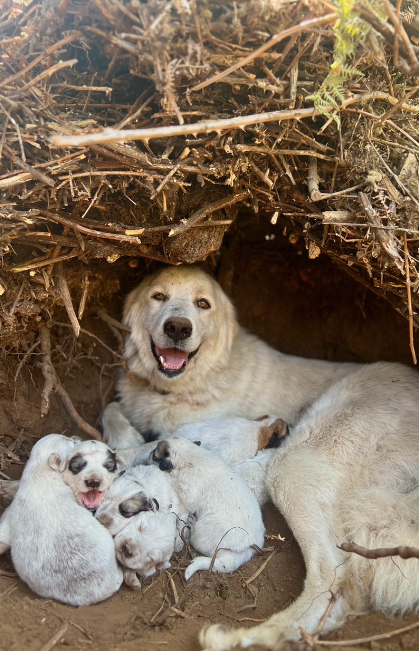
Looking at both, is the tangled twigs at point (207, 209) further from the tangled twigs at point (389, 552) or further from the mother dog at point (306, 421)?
the tangled twigs at point (389, 552)

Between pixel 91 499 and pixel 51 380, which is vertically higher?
pixel 51 380

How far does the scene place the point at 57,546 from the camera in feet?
8.77

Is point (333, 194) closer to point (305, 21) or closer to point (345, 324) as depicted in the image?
point (305, 21)

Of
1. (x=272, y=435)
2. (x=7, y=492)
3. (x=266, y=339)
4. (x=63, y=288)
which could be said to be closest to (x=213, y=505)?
(x=272, y=435)

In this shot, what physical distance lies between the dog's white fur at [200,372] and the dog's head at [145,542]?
4.26 ft

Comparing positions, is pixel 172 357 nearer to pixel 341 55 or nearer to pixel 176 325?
pixel 176 325

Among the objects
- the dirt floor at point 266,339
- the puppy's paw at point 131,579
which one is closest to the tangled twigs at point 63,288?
the dirt floor at point 266,339

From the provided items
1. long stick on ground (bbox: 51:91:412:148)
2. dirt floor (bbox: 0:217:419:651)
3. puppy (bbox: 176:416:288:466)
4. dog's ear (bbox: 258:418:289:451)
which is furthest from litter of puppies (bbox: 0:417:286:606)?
long stick on ground (bbox: 51:91:412:148)

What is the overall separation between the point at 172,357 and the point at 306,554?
5.97 ft

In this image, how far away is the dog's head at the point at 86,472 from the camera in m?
3.02

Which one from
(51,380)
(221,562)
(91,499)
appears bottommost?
(221,562)

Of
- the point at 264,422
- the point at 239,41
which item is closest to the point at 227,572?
the point at 264,422

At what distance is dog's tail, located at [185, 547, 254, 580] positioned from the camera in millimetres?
2998

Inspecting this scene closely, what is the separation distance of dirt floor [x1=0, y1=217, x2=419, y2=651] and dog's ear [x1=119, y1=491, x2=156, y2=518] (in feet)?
1.40
